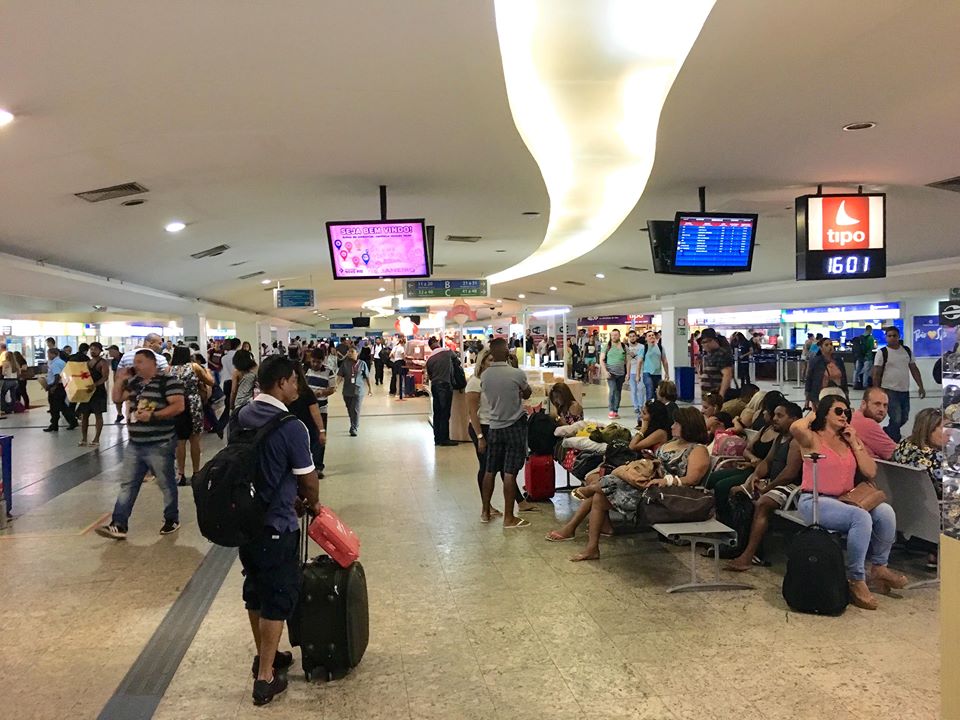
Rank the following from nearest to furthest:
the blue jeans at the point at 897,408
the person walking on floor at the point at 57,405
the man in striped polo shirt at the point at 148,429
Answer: the man in striped polo shirt at the point at 148,429
the blue jeans at the point at 897,408
the person walking on floor at the point at 57,405

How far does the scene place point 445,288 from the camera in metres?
18.9

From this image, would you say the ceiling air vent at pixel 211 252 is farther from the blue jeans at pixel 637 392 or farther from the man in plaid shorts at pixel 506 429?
the blue jeans at pixel 637 392

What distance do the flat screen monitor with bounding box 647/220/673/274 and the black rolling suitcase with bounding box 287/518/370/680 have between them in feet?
18.0

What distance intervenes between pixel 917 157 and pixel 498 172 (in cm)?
400

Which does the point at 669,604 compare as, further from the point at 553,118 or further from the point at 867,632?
the point at 553,118

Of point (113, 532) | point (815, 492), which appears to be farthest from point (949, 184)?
point (113, 532)

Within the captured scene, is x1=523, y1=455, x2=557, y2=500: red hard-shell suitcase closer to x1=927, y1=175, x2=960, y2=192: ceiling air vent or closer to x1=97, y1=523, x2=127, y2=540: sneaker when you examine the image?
x1=97, y1=523, x2=127, y2=540: sneaker

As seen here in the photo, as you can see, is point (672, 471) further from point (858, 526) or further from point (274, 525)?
point (274, 525)

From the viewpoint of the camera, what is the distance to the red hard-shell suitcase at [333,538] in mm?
3479

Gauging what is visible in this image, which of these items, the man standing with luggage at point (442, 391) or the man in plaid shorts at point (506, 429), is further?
the man standing with luggage at point (442, 391)

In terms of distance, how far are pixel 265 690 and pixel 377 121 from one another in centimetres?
405

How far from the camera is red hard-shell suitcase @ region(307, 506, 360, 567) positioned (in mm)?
3479

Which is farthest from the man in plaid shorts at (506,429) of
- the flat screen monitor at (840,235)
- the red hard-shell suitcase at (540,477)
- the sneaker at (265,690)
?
the flat screen monitor at (840,235)

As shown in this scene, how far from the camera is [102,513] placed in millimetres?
6793
